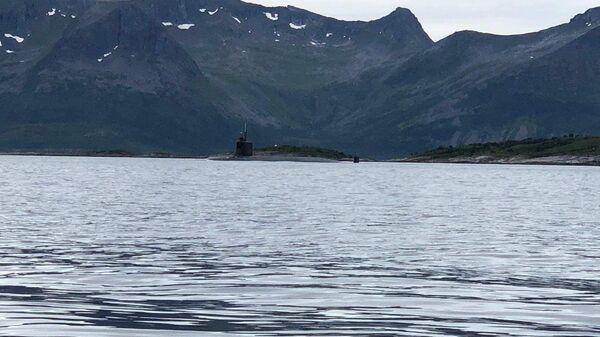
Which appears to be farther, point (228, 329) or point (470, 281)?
point (470, 281)

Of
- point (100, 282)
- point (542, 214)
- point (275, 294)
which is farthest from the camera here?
point (542, 214)

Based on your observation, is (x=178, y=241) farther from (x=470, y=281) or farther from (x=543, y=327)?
(x=543, y=327)

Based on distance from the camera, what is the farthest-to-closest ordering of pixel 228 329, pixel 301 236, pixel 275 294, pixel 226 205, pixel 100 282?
pixel 226 205, pixel 301 236, pixel 100 282, pixel 275 294, pixel 228 329

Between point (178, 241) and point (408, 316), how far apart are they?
97.6ft

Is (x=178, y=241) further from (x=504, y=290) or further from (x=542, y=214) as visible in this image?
(x=542, y=214)

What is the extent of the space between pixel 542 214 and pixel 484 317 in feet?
211

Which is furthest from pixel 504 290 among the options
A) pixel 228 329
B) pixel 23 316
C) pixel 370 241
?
pixel 370 241

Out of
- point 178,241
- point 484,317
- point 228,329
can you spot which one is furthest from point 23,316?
point 178,241

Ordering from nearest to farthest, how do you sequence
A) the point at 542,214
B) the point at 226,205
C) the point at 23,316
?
the point at 23,316 → the point at 542,214 → the point at 226,205

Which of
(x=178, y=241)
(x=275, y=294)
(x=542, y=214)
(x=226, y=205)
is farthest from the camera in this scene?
(x=226, y=205)

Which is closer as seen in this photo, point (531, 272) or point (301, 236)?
point (531, 272)

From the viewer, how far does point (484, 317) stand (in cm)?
3291

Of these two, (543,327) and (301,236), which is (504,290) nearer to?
(543,327)

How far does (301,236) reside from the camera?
65.8 m
